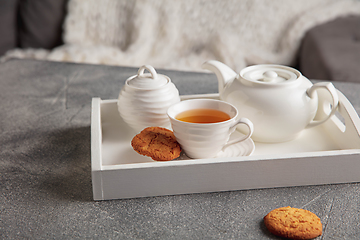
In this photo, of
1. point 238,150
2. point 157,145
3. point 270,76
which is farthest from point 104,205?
point 270,76

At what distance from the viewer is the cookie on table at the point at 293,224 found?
46 centimetres

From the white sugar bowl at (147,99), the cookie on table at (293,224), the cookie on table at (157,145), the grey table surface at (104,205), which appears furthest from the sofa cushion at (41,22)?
the cookie on table at (293,224)

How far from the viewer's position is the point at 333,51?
1465 millimetres

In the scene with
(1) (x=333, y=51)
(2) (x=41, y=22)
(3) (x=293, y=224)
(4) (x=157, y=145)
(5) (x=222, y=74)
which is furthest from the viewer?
(2) (x=41, y=22)

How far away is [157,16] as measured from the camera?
171cm

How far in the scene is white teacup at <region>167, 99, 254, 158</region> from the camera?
55 cm

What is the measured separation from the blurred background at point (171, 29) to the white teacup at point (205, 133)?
1104mm

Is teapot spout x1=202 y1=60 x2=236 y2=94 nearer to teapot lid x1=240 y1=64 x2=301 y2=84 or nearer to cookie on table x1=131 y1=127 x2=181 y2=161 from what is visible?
teapot lid x1=240 y1=64 x2=301 y2=84

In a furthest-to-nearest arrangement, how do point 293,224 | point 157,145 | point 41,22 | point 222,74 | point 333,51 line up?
point 41,22
point 333,51
point 222,74
point 157,145
point 293,224

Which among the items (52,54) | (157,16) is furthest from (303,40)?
(52,54)

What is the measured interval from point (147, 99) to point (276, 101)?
0.76ft

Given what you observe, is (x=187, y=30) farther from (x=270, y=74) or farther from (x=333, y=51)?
(x=270, y=74)

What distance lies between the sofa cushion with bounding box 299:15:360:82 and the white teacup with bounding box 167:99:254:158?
928mm

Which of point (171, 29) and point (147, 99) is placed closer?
point (147, 99)
